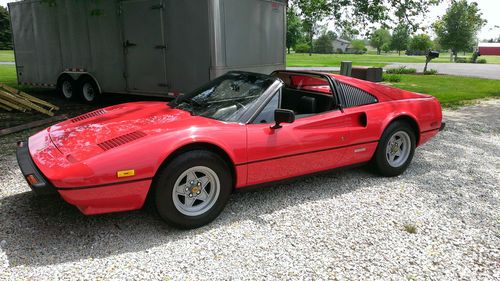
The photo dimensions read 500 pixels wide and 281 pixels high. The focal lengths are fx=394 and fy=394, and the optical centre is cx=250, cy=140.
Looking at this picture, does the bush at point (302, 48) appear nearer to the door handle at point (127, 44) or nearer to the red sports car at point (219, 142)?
the door handle at point (127, 44)

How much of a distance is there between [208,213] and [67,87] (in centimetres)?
850

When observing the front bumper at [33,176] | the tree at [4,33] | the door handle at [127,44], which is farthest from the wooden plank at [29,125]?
the tree at [4,33]

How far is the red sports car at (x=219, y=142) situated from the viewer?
2850 mm

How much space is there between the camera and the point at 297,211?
3.64 metres

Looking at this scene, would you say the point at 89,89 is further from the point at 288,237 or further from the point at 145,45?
the point at 288,237

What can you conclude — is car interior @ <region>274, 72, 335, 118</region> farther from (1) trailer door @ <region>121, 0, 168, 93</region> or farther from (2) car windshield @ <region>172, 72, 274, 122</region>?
(1) trailer door @ <region>121, 0, 168, 93</region>

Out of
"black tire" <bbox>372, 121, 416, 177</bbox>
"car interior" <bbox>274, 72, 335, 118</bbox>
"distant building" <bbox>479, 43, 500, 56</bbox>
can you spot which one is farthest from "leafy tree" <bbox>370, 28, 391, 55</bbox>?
"distant building" <bbox>479, 43, 500, 56</bbox>

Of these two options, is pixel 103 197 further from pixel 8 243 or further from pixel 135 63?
pixel 135 63

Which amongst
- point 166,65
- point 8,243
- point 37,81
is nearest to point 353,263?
point 8,243

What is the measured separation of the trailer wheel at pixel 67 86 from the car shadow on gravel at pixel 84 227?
6836 mm

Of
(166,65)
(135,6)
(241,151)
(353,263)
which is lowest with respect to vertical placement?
(353,263)

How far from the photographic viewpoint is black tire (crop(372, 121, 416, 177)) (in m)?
4.36

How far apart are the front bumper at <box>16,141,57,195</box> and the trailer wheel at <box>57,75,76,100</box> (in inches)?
285

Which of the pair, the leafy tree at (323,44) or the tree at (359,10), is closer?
the tree at (359,10)
